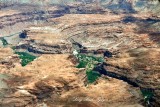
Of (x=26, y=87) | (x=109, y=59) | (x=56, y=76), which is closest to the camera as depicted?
(x=26, y=87)

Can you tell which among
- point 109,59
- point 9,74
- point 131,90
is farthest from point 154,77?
point 9,74

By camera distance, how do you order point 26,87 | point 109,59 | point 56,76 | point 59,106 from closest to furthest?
point 59,106 → point 26,87 → point 56,76 → point 109,59

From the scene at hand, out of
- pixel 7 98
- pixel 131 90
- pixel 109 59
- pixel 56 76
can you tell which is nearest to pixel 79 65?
pixel 109 59

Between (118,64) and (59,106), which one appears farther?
(118,64)

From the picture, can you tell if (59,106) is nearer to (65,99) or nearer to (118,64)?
(65,99)

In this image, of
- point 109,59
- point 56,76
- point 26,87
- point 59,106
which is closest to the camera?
point 59,106

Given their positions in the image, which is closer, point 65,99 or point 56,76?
point 65,99

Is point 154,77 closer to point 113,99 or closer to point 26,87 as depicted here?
point 113,99
